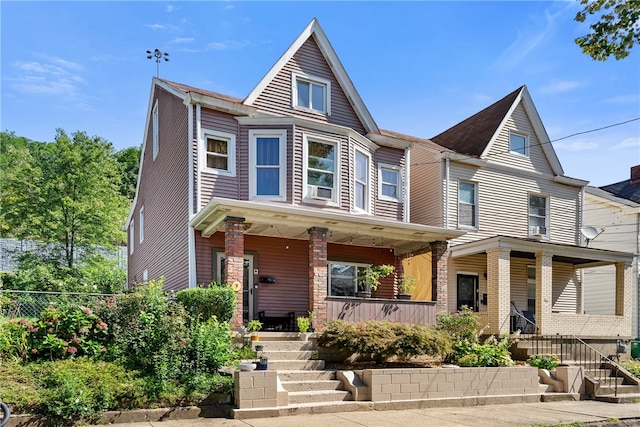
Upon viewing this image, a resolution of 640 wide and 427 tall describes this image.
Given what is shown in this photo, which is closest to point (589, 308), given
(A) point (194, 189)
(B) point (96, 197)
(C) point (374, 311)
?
(C) point (374, 311)

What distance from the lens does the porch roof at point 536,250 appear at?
16609 mm

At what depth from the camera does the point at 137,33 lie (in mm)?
11406

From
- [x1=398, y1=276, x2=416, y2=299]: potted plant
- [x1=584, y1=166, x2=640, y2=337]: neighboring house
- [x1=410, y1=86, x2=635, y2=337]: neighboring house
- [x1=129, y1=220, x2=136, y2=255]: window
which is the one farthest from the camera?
[x1=129, y1=220, x2=136, y2=255]: window

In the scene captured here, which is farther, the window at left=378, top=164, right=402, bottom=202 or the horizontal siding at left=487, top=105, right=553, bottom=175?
the horizontal siding at left=487, top=105, right=553, bottom=175

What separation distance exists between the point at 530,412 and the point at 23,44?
12.5 meters

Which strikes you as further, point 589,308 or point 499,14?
point 589,308

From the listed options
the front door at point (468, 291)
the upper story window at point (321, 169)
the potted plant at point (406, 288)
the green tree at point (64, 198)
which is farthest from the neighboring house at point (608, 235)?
the green tree at point (64, 198)

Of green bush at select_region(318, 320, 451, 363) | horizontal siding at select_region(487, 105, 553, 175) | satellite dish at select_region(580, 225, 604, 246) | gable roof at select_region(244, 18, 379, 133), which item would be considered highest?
gable roof at select_region(244, 18, 379, 133)

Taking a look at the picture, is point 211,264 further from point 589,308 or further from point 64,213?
point 589,308

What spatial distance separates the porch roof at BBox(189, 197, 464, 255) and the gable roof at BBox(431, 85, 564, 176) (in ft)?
19.1

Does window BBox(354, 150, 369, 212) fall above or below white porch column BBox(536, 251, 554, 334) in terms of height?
→ above

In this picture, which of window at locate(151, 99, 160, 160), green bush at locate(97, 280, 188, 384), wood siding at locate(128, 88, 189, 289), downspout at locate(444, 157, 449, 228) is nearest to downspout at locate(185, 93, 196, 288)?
wood siding at locate(128, 88, 189, 289)

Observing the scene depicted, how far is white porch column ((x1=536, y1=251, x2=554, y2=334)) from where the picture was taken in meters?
16.9

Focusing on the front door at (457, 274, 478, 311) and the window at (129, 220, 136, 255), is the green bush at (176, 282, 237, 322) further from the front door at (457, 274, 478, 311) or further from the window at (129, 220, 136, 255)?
the window at (129, 220, 136, 255)
